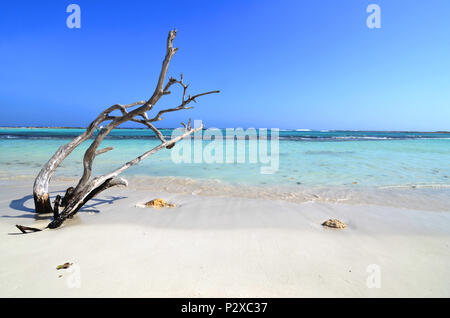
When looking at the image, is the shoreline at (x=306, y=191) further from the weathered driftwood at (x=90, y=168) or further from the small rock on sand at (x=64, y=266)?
the small rock on sand at (x=64, y=266)

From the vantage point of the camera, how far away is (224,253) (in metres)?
2.76

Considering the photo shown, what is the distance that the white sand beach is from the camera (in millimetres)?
2135

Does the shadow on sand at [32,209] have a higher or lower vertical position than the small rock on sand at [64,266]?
higher

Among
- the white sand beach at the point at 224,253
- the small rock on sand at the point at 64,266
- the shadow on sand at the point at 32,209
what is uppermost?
the shadow on sand at the point at 32,209

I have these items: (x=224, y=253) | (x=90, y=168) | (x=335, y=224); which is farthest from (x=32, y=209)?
(x=335, y=224)

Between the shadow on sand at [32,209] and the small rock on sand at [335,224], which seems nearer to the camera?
the small rock on sand at [335,224]

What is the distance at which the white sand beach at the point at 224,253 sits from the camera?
2.13m

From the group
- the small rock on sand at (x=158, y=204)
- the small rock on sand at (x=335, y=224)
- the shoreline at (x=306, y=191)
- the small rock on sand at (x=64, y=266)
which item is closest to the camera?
the small rock on sand at (x=64, y=266)

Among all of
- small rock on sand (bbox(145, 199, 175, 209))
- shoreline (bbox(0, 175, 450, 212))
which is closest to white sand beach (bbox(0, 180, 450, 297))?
small rock on sand (bbox(145, 199, 175, 209))

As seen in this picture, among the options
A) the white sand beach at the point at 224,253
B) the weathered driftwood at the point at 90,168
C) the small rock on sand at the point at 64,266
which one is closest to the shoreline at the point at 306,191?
the white sand beach at the point at 224,253

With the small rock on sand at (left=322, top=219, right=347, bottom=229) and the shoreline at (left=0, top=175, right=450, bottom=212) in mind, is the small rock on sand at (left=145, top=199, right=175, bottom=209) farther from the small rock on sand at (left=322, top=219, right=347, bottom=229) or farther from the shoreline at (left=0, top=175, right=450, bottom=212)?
the small rock on sand at (left=322, top=219, right=347, bottom=229)

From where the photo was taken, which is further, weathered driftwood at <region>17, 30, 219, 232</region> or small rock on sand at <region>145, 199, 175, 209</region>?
small rock on sand at <region>145, 199, 175, 209</region>
